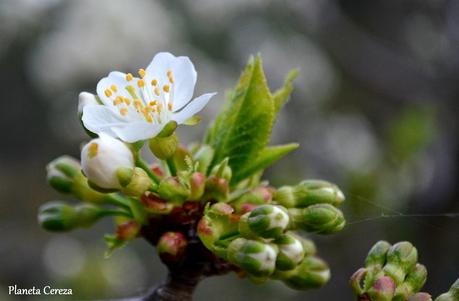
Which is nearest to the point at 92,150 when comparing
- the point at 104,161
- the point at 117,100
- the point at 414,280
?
the point at 104,161

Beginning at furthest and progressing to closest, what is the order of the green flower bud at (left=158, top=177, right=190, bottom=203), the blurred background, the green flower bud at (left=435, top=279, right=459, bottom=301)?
the blurred background < the green flower bud at (left=158, top=177, right=190, bottom=203) < the green flower bud at (left=435, top=279, right=459, bottom=301)

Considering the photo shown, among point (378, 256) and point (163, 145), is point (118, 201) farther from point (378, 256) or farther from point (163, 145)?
point (378, 256)

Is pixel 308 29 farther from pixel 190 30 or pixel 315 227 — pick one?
pixel 315 227

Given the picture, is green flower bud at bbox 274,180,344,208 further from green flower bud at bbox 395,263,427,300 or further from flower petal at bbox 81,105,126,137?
flower petal at bbox 81,105,126,137

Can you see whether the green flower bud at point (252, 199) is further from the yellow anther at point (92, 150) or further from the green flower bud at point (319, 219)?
the yellow anther at point (92, 150)

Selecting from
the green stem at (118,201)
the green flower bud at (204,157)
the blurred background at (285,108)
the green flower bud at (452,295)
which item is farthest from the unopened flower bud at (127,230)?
the blurred background at (285,108)

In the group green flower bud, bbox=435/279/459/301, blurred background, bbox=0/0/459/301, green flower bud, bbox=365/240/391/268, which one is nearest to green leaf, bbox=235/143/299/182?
green flower bud, bbox=365/240/391/268

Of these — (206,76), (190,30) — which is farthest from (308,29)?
(190,30)
